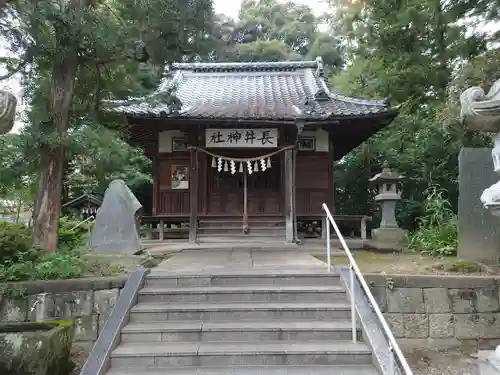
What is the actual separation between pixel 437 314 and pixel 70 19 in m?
6.97

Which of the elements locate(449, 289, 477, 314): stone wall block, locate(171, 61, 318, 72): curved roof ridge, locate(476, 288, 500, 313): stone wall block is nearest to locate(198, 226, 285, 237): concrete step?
locate(449, 289, 477, 314): stone wall block

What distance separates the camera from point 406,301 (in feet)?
17.9

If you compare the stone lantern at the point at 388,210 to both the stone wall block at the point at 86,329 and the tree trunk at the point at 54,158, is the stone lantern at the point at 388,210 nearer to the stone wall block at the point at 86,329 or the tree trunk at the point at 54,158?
the stone wall block at the point at 86,329

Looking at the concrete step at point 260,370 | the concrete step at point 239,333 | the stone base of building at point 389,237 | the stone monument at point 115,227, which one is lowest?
the concrete step at point 260,370

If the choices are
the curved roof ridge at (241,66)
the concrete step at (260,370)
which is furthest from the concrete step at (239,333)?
the curved roof ridge at (241,66)

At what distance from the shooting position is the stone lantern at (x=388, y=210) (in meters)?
9.70

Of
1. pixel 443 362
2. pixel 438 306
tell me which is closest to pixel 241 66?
pixel 438 306

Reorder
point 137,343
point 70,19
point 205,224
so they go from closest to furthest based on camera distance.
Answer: point 137,343 → point 70,19 → point 205,224

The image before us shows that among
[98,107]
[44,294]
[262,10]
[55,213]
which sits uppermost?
[262,10]

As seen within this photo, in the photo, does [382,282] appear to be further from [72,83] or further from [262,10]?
[262,10]

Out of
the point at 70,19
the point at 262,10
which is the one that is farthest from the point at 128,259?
the point at 262,10

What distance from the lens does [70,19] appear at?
619cm

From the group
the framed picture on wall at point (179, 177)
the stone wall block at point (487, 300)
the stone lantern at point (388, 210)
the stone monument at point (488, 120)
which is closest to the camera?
the stone monument at point (488, 120)

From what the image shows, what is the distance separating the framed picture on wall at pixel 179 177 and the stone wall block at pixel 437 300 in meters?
8.06
